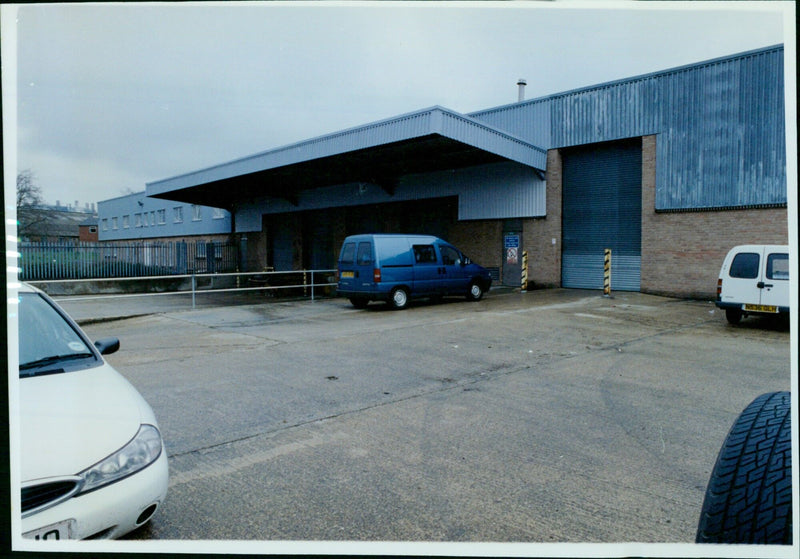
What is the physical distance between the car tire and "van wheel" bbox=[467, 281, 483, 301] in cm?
1221

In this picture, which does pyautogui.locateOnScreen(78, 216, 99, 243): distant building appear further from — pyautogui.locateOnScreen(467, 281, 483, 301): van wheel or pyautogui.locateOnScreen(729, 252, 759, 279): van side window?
pyautogui.locateOnScreen(467, 281, 483, 301): van wheel

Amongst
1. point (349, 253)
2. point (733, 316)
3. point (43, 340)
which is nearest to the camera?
point (43, 340)

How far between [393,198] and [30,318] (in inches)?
777

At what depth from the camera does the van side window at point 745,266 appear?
296 inches

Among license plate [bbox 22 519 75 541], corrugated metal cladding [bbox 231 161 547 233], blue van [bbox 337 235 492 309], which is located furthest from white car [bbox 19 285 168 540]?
corrugated metal cladding [bbox 231 161 547 233]

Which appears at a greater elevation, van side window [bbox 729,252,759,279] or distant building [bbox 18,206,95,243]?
distant building [bbox 18,206,95,243]

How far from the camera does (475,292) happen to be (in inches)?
565

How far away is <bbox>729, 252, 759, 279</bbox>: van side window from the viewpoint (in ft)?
24.7

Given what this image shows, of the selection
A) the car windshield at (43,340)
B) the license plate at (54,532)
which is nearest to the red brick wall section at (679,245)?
the car windshield at (43,340)

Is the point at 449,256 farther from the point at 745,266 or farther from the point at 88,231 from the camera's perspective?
the point at 88,231

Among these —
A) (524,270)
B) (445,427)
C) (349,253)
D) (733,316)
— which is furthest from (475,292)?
(445,427)

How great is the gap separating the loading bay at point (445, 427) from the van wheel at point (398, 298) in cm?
365

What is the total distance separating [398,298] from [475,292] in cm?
260

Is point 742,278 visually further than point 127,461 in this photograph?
Yes
